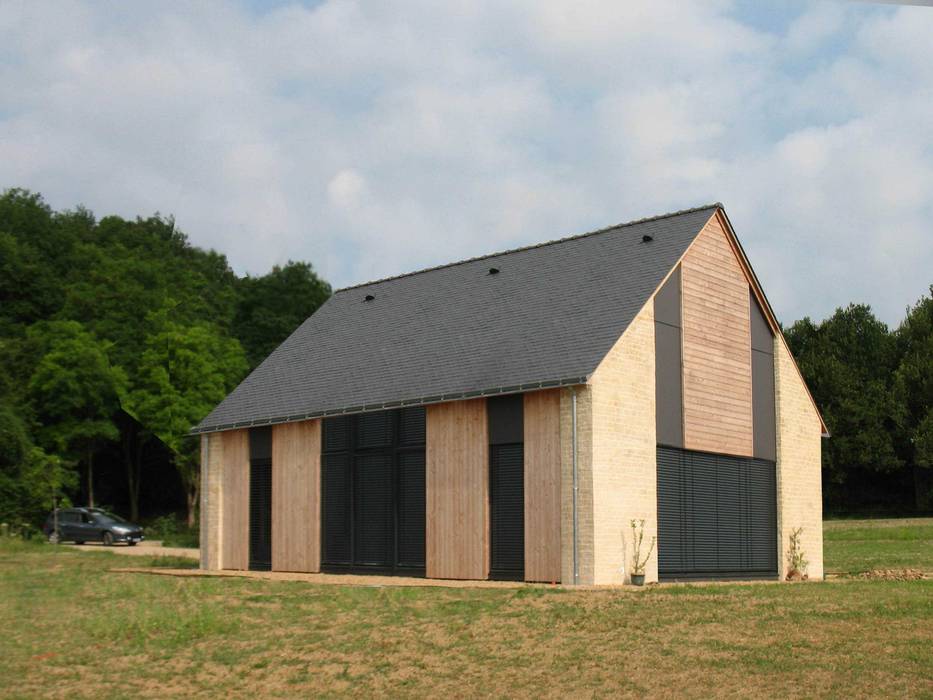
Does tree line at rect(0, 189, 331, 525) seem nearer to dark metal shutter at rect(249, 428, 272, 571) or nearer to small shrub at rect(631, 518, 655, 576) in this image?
dark metal shutter at rect(249, 428, 272, 571)

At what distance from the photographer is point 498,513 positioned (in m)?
22.3

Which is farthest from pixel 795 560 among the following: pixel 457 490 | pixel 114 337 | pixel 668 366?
pixel 114 337

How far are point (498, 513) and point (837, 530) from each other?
104 feet

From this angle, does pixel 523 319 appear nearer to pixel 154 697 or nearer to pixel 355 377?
pixel 355 377

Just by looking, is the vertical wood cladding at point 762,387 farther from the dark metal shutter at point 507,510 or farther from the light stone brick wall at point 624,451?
the dark metal shutter at point 507,510

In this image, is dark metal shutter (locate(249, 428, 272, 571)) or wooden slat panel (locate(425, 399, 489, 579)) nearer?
wooden slat panel (locate(425, 399, 489, 579))

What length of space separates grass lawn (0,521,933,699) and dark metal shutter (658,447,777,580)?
360cm

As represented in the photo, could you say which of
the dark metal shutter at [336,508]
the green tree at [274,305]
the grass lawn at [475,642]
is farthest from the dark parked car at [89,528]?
the grass lawn at [475,642]

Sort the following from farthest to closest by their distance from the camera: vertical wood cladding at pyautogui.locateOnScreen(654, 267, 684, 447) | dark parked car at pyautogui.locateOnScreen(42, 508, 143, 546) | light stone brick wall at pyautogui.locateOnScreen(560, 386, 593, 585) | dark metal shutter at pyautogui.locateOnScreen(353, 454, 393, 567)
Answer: dark parked car at pyautogui.locateOnScreen(42, 508, 143, 546) → dark metal shutter at pyautogui.locateOnScreen(353, 454, 393, 567) → vertical wood cladding at pyautogui.locateOnScreen(654, 267, 684, 447) → light stone brick wall at pyautogui.locateOnScreen(560, 386, 593, 585)

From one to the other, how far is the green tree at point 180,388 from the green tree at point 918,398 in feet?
128

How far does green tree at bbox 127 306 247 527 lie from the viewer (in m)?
53.9

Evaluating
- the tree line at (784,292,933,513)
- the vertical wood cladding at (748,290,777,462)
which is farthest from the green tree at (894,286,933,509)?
the vertical wood cladding at (748,290,777,462)

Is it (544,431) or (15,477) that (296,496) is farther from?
(15,477)

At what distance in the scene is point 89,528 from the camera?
1799 inches
